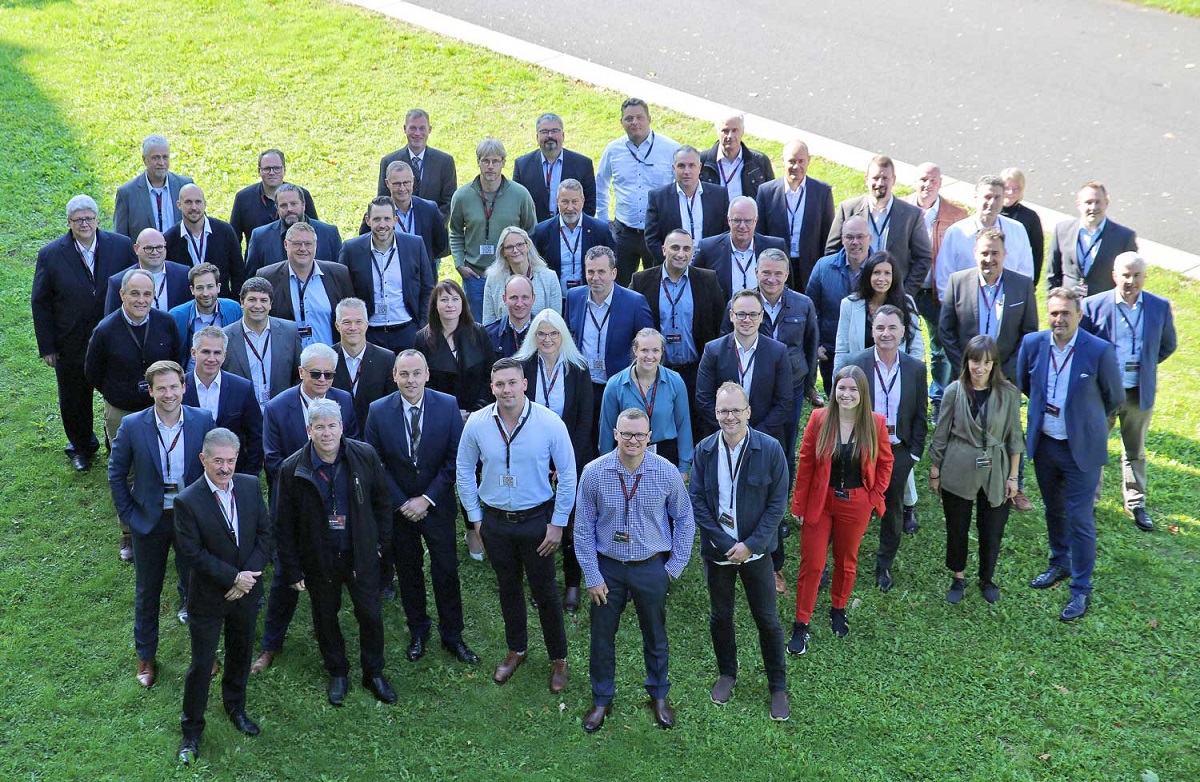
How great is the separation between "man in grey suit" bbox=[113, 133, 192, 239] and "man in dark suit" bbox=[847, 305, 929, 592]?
6.22m

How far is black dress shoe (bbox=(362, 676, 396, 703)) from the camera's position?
8406mm

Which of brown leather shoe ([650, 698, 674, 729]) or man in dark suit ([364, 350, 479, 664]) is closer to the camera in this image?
brown leather shoe ([650, 698, 674, 729])

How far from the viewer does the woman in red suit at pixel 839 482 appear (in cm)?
848

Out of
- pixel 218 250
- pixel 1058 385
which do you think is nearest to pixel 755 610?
pixel 1058 385

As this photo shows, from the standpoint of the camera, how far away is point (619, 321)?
9664 mm

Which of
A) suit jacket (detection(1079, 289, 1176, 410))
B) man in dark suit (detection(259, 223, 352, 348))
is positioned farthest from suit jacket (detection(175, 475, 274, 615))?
suit jacket (detection(1079, 289, 1176, 410))

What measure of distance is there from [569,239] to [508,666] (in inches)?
153

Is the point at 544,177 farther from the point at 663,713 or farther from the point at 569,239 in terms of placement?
the point at 663,713

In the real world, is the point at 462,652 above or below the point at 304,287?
below

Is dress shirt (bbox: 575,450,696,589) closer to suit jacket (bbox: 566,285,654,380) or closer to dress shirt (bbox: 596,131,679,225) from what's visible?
suit jacket (bbox: 566,285,654,380)

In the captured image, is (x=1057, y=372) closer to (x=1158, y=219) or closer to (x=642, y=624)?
(x=642, y=624)

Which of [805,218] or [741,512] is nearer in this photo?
[741,512]

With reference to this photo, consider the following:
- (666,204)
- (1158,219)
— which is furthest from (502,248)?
(1158,219)

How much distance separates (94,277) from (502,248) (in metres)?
3.38
